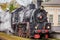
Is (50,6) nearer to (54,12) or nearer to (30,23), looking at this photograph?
(54,12)

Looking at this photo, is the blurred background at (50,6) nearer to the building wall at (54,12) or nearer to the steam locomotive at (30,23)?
the building wall at (54,12)

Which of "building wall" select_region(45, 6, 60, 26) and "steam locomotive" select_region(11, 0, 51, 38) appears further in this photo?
"building wall" select_region(45, 6, 60, 26)

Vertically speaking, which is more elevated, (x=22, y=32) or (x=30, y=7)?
(x=30, y=7)

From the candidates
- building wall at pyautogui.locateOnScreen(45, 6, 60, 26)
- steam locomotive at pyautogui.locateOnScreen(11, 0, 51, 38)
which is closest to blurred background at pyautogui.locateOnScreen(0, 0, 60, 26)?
building wall at pyautogui.locateOnScreen(45, 6, 60, 26)

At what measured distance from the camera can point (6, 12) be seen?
8.84 meters

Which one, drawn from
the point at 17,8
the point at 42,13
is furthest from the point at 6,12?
the point at 42,13

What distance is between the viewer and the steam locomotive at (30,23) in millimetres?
8758

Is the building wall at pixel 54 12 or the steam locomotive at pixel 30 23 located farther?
the building wall at pixel 54 12

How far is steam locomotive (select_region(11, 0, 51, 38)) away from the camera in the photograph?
876 centimetres

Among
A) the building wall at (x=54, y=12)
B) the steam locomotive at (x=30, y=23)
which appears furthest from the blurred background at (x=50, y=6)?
the steam locomotive at (x=30, y=23)

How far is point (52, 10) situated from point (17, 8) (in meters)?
A: 0.79

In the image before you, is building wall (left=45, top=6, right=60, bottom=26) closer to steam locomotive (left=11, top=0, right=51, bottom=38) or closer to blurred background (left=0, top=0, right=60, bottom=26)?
blurred background (left=0, top=0, right=60, bottom=26)

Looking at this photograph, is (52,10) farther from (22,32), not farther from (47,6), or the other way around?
(22,32)

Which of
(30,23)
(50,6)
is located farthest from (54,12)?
(30,23)
